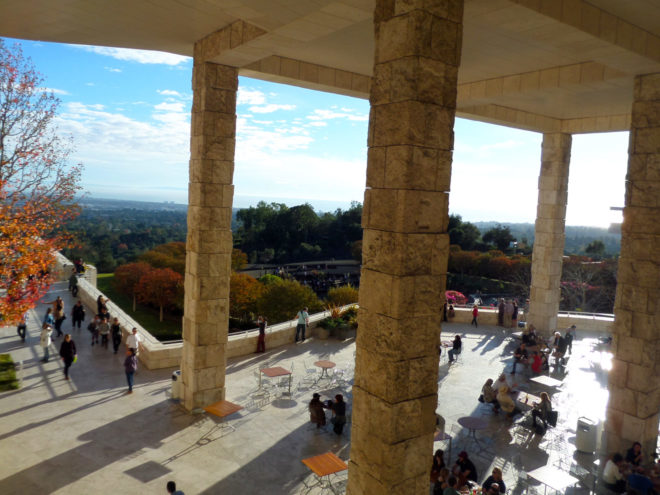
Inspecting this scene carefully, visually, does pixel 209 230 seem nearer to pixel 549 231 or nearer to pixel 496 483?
pixel 496 483

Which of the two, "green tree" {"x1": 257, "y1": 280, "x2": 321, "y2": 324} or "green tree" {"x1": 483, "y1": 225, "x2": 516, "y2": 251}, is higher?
"green tree" {"x1": 483, "y1": 225, "x2": 516, "y2": 251}

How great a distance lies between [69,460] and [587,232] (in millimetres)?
196599

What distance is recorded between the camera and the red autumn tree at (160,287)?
24406 millimetres

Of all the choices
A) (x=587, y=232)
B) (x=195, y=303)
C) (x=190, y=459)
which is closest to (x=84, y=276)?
(x=195, y=303)

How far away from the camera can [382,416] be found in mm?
5668

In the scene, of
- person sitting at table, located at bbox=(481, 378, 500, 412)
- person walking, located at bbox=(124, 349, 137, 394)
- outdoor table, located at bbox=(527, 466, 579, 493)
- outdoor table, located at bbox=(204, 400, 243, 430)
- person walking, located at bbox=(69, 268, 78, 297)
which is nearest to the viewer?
outdoor table, located at bbox=(527, 466, 579, 493)

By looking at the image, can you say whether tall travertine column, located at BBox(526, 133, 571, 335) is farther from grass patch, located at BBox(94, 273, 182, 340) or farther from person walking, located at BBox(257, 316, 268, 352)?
grass patch, located at BBox(94, 273, 182, 340)

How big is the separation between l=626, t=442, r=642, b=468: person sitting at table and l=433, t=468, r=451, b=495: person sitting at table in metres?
4.26

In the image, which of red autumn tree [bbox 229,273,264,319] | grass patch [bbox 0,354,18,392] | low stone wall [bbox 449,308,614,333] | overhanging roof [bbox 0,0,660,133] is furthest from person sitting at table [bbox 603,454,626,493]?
red autumn tree [bbox 229,273,264,319]

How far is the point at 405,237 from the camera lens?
545cm

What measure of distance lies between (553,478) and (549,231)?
1315cm

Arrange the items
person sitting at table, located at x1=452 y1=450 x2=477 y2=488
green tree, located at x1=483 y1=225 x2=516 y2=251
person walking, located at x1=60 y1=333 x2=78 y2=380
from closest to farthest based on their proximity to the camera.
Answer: person sitting at table, located at x1=452 y1=450 x2=477 y2=488 < person walking, located at x1=60 y1=333 x2=78 y2=380 < green tree, located at x1=483 y1=225 x2=516 y2=251

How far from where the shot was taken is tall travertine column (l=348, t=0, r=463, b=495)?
17.8ft

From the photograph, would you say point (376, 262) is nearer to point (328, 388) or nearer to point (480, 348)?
point (328, 388)
